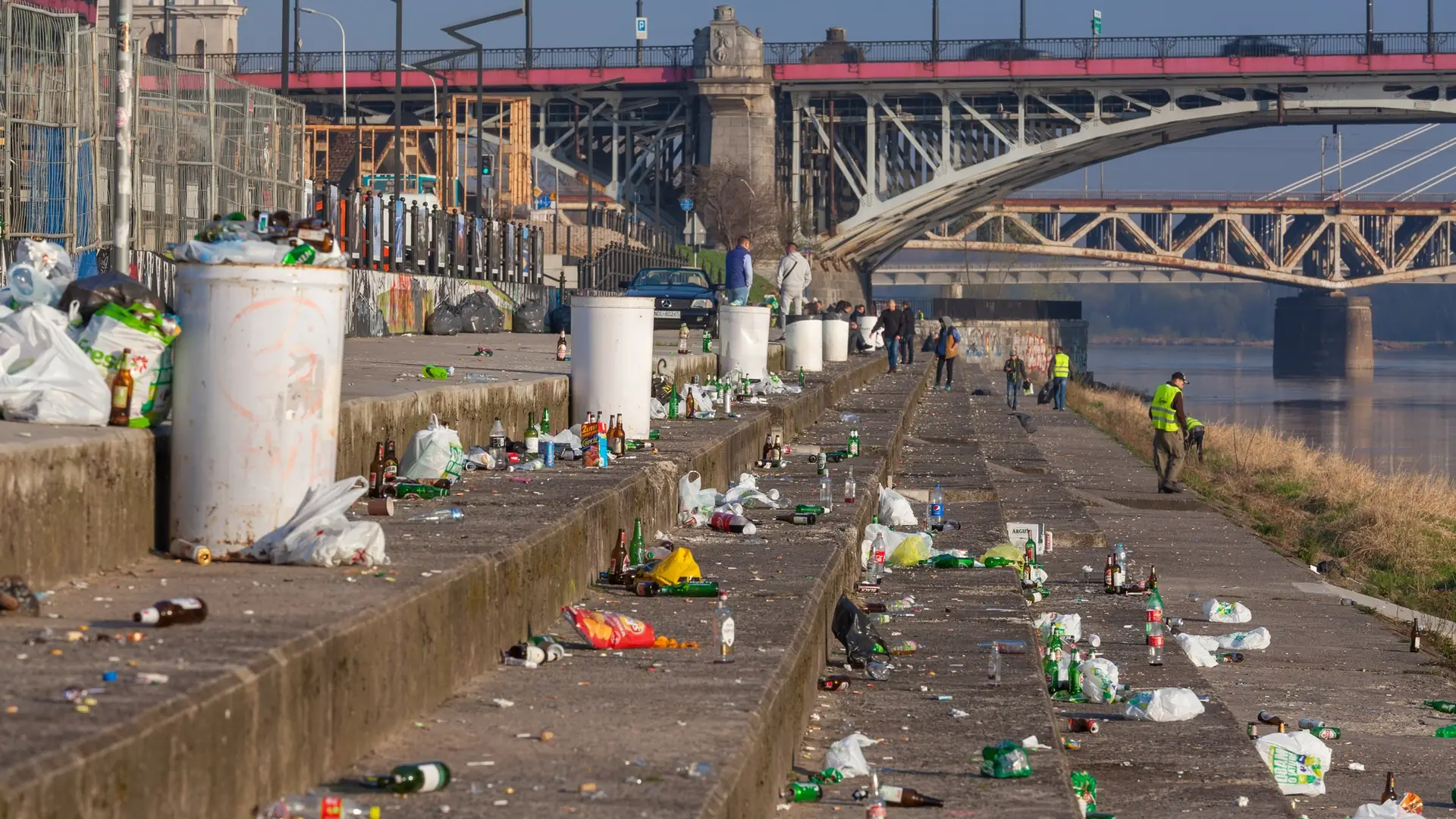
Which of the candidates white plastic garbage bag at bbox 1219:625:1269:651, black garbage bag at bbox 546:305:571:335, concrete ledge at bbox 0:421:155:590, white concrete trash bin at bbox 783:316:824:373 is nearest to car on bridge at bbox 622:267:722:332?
black garbage bag at bbox 546:305:571:335

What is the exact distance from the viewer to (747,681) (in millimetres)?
5082

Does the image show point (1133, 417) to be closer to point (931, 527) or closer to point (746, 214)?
point (746, 214)

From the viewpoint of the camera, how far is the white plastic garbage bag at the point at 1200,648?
42.5ft

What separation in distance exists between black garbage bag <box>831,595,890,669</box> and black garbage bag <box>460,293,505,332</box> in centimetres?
2017

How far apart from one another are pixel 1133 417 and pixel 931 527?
40784 mm

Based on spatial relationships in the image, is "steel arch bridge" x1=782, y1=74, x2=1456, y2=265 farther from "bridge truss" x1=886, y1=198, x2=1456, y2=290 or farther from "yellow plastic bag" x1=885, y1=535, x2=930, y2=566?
"yellow plastic bag" x1=885, y1=535, x2=930, y2=566

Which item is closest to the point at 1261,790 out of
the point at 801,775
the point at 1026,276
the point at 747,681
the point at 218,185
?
the point at 801,775

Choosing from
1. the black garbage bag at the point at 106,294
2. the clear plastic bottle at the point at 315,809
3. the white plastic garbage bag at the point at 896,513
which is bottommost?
the white plastic garbage bag at the point at 896,513

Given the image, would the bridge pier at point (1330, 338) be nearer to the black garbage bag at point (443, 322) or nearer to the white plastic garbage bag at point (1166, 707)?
the black garbage bag at point (443, 322)

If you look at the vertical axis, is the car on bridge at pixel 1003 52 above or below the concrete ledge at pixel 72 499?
above

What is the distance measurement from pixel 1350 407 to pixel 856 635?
8575 centimetres

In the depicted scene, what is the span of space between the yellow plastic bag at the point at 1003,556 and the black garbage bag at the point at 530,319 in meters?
18.9

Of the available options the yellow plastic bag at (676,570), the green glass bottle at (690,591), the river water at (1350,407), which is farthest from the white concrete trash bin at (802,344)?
the river water at (1350,407)

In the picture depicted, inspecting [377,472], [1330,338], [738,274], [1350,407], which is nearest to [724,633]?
[377,472]
